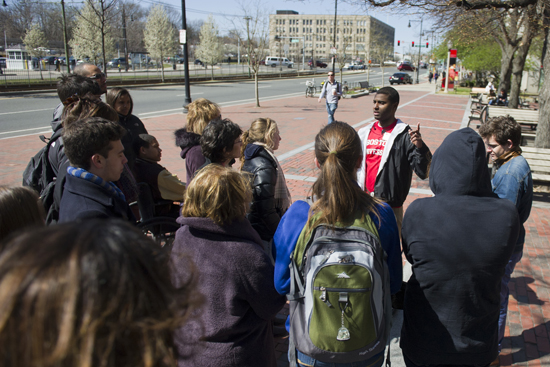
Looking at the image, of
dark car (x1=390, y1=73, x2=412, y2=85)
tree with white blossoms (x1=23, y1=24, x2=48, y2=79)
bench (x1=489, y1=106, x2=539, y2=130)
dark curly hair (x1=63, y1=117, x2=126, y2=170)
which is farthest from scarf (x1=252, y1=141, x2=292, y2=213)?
dark car (x1=390, y1=73, x2=412, y2=85)

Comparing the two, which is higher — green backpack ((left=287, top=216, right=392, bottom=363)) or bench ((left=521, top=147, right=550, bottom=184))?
green backpack ((left=287, top=216, right=392, bottom=363))

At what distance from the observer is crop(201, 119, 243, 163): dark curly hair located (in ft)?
10.8

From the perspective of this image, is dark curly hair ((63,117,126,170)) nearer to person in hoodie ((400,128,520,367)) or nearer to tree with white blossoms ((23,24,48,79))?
person in hoodie ((400,128,520,367))

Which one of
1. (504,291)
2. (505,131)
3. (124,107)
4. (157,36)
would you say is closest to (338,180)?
(504,291)

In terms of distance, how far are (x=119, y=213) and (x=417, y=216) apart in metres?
1.66

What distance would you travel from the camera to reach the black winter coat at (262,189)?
10.5 feet

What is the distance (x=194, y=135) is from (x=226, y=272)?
2.29m

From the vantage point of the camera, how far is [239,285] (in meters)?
2.06

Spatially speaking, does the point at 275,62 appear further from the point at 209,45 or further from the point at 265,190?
the point at 265,190

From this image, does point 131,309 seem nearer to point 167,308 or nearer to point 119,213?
point 167,308

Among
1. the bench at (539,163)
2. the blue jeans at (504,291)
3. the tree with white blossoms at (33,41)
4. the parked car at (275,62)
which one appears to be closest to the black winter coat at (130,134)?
the blue jeans at (504,291)

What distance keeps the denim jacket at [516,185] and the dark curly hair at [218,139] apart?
207 centimetres

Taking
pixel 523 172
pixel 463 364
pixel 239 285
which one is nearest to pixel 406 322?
pixel 463 364

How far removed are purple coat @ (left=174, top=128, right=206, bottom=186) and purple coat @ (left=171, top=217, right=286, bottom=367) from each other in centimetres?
184
